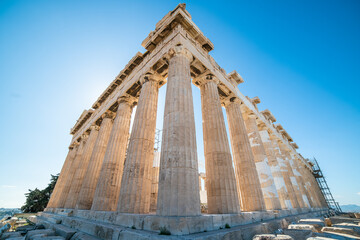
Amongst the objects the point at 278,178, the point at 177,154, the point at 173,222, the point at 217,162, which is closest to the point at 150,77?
the point at 177,154

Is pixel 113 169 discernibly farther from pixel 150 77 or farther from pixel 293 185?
pixel 293 185

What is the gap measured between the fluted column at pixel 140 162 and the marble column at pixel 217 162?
3.54 m

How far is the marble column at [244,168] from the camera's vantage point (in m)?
10.6

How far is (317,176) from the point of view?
153ft

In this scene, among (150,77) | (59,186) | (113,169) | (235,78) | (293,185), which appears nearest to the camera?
(113,169)

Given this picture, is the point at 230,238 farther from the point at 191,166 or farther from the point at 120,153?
the point at 120,153

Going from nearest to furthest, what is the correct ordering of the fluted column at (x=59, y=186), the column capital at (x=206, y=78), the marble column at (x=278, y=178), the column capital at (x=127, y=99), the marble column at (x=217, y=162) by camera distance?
the marble column at (x=217, y=162) → the column capital at (x=206, y=78) → the column capital at (x=127, y=99) → the marble column at (x=278, y=178) → the fluted column at (x=59, y=186)

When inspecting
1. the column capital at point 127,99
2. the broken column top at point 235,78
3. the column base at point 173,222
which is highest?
the broken column top at point 235,78

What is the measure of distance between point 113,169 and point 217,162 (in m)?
7.91

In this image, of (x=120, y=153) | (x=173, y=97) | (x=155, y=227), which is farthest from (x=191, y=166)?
(x=120, y=153)

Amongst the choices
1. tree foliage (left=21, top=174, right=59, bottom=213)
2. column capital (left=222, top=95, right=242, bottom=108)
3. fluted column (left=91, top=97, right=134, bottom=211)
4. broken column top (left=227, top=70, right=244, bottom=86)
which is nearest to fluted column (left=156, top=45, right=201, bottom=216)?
fluted column (left=91, top=97, right=134, bottom=211)

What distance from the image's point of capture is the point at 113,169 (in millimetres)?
11438

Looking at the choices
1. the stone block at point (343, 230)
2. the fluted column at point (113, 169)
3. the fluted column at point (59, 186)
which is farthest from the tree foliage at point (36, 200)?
the stone block at point (343, 230)

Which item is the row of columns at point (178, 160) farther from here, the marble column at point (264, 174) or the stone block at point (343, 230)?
the stone block at point (343, 230)
